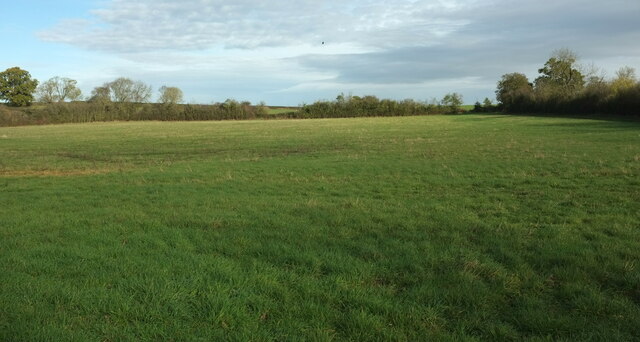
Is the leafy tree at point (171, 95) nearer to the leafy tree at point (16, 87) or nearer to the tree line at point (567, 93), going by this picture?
the leafy tree at point (16, 87)

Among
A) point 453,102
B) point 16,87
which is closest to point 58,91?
point 16,87

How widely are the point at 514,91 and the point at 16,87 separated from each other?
4578 inches

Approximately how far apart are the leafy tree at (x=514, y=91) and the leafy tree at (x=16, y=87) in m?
114

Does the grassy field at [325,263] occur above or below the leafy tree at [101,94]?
below

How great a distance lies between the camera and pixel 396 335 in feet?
13.8

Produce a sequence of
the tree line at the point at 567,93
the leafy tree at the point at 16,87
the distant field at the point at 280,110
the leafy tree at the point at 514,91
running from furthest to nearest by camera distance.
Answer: the distant field at the point at 280,110, the leafy tree at the point at 16,87, the leafy tree at the point at 514,91, the tree line at the point at 567,93

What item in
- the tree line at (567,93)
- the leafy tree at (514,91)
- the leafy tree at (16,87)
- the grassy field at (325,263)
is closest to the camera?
the grassy field at (325,263)

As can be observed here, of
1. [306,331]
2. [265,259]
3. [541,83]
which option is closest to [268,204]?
[265,259]

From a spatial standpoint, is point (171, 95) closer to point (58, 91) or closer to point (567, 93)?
point (58, 91)

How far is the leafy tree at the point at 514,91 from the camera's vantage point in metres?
91.9

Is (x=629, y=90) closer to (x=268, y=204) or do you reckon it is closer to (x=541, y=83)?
(x=541, y=83)

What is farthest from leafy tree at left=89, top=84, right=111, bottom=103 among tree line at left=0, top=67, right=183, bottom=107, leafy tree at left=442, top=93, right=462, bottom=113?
leafy tree at left=442, top=93, right=462, bottom=113

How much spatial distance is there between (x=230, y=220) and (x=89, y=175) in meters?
11.6

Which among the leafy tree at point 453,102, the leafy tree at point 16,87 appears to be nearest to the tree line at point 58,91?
the leafy tree at point 16,87
